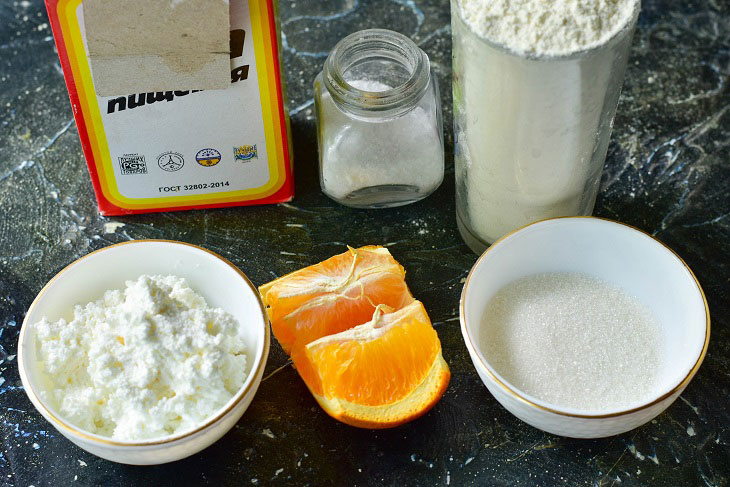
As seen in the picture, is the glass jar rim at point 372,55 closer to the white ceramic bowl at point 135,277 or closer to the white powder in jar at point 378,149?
the white powder in jar at point 378,149

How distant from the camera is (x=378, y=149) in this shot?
36.0 inches

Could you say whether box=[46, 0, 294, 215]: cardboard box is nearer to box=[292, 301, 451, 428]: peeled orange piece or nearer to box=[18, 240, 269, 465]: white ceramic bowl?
box=[18, 240, 269, 465]: white ceramic bowl

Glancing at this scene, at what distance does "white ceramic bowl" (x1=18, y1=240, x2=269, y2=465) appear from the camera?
2.36 ft

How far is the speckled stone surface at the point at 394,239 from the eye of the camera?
2.62 feet

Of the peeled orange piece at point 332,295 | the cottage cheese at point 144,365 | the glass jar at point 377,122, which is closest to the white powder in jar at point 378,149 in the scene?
the glass jar at point 377,122

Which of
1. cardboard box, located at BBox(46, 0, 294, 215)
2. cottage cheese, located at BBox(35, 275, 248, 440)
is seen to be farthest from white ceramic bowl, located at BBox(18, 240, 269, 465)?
cardboard box, located at BBox(46, 0, 294, 215)

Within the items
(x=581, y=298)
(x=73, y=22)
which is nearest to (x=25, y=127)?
(x=73, y=22)

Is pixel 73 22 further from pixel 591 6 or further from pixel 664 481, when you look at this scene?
pixel 664 481

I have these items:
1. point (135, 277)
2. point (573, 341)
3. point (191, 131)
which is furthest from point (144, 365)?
point (573, 341)

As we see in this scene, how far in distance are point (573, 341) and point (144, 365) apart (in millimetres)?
356

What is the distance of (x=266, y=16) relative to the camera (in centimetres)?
81

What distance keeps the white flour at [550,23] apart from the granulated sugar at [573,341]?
0.23 meters

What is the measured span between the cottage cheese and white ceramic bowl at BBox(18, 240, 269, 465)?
0.04 feet

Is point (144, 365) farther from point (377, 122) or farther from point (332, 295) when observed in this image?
point (377, 122)
